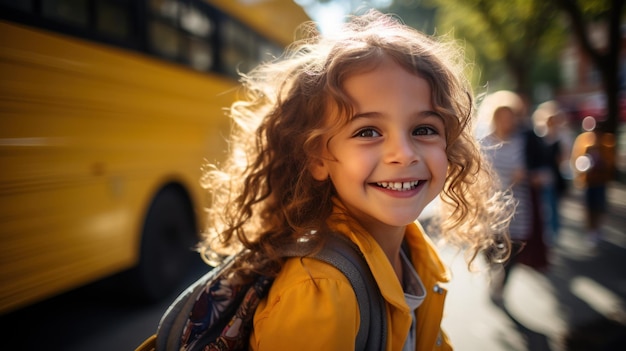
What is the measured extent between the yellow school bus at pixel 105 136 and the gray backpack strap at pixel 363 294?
1.91 m

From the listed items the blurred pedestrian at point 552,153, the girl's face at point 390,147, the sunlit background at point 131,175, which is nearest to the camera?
the girl's face at point 390,147

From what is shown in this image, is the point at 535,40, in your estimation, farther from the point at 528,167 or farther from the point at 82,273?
the point at 82,273

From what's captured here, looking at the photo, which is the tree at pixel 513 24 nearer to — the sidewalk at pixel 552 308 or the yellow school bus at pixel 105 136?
the sidewalk at pixel 552 308

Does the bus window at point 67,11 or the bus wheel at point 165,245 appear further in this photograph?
the bus wheel at point 165,245

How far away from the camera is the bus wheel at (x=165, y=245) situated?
139 inches

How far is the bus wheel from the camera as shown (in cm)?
353

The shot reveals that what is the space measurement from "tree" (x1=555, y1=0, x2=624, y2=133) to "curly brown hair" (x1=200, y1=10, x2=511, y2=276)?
370 inches

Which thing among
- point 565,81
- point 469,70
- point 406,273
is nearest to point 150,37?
point 469,70

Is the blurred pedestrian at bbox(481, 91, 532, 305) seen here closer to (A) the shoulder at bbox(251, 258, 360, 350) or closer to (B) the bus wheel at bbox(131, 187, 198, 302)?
(B) the bus wheel at bbox(131, 187, 198, 302)

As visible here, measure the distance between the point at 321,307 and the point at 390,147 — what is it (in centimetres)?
49

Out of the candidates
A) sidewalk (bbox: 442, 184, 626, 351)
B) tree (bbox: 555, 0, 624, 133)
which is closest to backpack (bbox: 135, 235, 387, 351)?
sidewalk (bbox: 442, 184, 626, 351)

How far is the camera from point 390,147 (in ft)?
4.14

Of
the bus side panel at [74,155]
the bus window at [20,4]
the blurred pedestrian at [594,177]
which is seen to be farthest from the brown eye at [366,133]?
the blurred pedestrian at [594,177]

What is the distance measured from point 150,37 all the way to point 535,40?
15.8 meters
